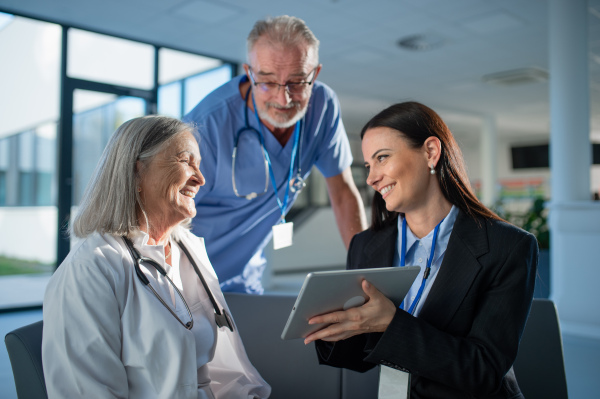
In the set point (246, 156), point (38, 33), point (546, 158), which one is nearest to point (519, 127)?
point (546, 158)

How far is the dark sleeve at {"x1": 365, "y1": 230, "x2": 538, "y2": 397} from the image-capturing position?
3.52 feet

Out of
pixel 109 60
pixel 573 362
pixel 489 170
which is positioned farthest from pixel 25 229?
pixel 489 170

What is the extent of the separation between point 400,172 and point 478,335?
0.46m

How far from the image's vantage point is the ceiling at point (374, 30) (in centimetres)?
434

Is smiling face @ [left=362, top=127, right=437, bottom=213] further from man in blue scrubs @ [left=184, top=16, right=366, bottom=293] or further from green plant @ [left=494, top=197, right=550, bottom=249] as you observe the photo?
green plant @ [left=494, top=197, right=550, bottom=249]

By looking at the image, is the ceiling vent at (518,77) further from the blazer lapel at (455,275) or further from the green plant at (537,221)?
the blazer lapel at (455,275)

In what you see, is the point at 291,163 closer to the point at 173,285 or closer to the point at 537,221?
the point at 173,285

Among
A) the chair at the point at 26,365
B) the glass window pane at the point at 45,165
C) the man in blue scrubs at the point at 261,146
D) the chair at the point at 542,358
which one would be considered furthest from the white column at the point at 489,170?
the chair at the point at 26,365

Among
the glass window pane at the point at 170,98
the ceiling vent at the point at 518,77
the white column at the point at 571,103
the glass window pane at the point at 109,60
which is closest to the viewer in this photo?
the white column at the point at 571,103

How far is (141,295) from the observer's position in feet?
3.64

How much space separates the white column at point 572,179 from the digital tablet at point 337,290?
3543 mm

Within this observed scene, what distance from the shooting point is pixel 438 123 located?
1.36 m

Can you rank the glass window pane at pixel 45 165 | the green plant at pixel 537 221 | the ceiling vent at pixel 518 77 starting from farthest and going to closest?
the ceiling vent at pixel 518 77 < the green plant at pixel 537 221 < the glass window pane at pixel 45 165

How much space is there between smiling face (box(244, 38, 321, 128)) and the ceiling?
51.9 inches
